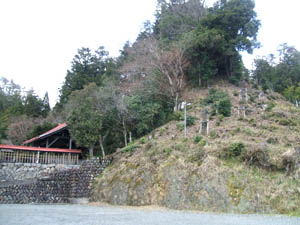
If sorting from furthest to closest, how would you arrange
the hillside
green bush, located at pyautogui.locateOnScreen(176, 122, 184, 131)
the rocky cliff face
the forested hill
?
the forested hill → green bush, located at pyautogui.locateOnScreen(176, 122, 184, 131) → the hillside → the rocky cliff face

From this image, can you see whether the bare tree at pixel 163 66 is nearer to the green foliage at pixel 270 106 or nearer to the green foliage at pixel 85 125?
the green foliage at pixel 85 125

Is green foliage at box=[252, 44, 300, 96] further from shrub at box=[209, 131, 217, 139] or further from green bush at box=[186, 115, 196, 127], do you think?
shrub at box=[209, 131, 217, 139]

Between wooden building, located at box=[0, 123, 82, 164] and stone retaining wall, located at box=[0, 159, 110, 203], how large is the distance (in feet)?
1.90

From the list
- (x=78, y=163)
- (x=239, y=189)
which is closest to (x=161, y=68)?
(x=78, y=163)

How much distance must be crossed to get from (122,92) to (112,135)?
3.77 m

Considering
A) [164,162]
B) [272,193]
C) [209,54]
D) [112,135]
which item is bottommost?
[272,193]

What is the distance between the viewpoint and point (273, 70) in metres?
34.8

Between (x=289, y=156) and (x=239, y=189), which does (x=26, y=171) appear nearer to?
(x=239, y=189)

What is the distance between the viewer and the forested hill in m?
22.9

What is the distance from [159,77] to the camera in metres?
26.3

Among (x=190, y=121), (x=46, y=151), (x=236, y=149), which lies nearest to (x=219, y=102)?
(x=190, y=121)

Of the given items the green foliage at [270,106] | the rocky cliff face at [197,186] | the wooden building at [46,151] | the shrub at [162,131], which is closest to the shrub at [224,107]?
the green foliage at [270,106]

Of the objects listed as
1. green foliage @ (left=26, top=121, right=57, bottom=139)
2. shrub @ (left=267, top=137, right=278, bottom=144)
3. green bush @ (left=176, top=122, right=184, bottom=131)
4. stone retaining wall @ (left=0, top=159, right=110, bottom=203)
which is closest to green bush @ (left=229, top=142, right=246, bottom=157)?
shrub @ (left=267, top=137, right=278, bottom=144)

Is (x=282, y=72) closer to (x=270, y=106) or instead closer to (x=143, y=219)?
(x=270, y=106)
